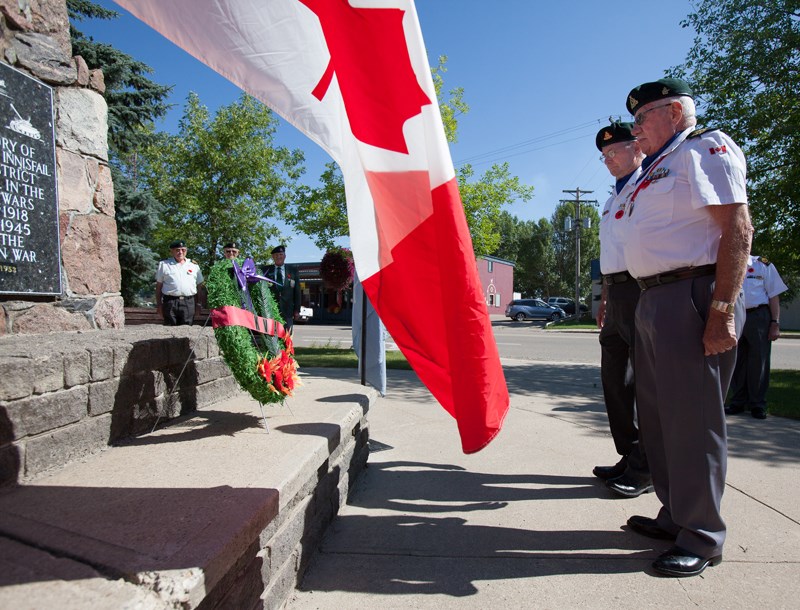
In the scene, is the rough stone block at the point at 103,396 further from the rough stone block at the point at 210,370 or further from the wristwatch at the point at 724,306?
the wristwatch at the point at 724,306

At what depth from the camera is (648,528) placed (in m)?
2.65

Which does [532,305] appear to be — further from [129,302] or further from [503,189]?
[129,302]

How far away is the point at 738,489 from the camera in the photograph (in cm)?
332

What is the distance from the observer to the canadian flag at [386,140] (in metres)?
2.00

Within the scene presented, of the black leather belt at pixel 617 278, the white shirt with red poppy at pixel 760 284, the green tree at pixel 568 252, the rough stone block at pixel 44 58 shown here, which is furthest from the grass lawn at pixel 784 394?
the green tree at pixel 568 252

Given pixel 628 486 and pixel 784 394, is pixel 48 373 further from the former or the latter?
pixel 784 394

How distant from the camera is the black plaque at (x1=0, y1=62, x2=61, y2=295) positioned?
8.96 feet

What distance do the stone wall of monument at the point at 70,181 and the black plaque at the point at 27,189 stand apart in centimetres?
5

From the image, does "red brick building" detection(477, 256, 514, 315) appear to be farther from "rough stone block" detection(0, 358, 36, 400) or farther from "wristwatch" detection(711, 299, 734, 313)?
"rough stone block" detection(0, 358, 36, 400)

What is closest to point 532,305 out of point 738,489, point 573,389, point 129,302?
point 129,302

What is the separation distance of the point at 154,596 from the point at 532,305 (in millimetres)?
40269

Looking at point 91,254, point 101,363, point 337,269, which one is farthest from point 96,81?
point 337,269

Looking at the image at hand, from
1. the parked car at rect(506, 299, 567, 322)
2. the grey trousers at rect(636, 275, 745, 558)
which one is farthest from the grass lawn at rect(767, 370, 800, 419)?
the parked car at rect(506, 299, 567, 322)

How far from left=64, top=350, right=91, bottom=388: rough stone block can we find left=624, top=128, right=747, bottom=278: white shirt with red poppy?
2.66 m
